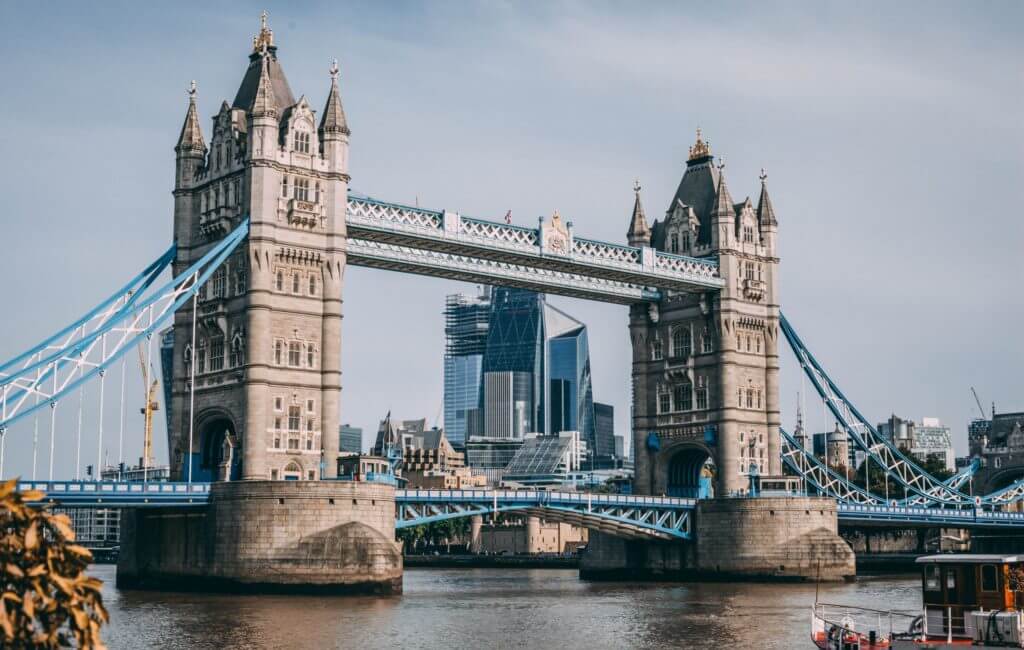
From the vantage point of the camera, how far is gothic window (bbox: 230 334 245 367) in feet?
A: 249

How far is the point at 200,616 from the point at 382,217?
30.0 metres

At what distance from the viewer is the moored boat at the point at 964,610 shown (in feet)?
119

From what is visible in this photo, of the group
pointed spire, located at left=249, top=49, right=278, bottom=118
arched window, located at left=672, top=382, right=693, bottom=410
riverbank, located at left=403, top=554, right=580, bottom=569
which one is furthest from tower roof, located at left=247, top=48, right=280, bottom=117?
riverbank, located at left=403, top=554, right=580, bottom=569

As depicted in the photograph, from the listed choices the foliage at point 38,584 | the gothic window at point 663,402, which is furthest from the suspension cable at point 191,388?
the foliage at point 38,584

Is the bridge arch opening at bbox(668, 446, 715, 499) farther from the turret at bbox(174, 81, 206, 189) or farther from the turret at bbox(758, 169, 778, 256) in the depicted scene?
the turret at bbox(174, 81, 206, 189)

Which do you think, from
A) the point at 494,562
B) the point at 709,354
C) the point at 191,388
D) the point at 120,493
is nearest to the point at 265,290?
the point at 191,388

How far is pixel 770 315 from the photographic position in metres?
101

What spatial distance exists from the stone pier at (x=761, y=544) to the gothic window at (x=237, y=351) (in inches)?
1361

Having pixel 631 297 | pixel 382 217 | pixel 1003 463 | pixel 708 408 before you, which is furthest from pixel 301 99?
pixel 1003 463

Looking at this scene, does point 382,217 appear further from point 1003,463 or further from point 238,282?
point 1003,463

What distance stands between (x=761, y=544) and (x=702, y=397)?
499 inches

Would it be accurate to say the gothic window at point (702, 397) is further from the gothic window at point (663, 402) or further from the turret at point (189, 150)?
the turret at point (189, 150)

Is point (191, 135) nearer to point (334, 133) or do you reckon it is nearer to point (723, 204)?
point (334, 133)

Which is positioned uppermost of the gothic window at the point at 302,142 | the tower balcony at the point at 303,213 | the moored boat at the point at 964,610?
the gothic window at the point at 302,142
